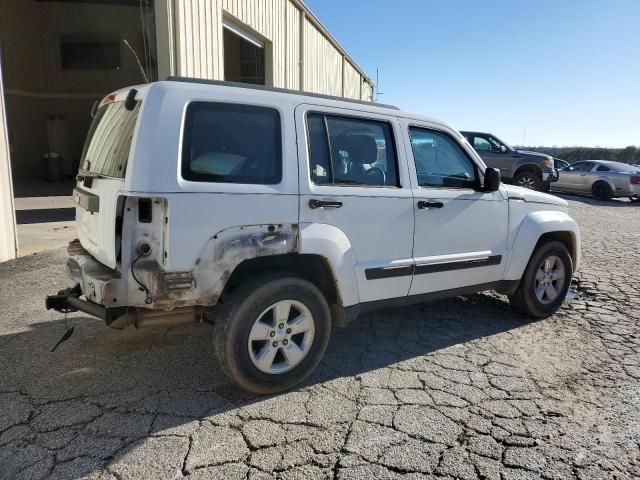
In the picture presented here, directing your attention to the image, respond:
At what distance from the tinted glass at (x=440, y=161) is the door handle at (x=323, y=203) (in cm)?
91

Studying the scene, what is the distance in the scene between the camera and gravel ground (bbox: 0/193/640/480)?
2.62 meters

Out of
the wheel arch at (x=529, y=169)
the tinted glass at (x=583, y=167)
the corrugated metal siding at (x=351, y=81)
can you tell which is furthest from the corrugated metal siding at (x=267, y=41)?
the tinted glass at (x=583, y=167)

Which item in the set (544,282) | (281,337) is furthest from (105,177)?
(544,282)

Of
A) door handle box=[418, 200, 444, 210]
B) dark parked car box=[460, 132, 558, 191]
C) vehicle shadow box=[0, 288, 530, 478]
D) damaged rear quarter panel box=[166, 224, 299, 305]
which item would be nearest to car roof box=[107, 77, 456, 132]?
door handle box=[418, 200, 444, 210]

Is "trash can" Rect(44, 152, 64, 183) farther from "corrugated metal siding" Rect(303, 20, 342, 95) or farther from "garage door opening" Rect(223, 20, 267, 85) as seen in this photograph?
"corrugated metal siding" Rect(303, 20, 342, 95)

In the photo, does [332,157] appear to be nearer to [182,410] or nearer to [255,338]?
[255,338]

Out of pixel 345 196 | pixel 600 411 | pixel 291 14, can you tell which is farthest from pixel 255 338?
pixel 291 14

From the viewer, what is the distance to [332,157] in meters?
3.50

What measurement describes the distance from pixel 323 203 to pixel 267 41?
1107 centimetres

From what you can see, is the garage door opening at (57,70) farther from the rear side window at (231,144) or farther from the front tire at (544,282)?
the front tire at (544,282)

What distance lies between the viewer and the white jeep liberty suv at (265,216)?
9.37ft

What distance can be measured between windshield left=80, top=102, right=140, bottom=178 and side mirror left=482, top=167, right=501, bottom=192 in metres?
2.88

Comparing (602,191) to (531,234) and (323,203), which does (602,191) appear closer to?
(531,234)

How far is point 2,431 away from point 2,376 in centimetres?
82
